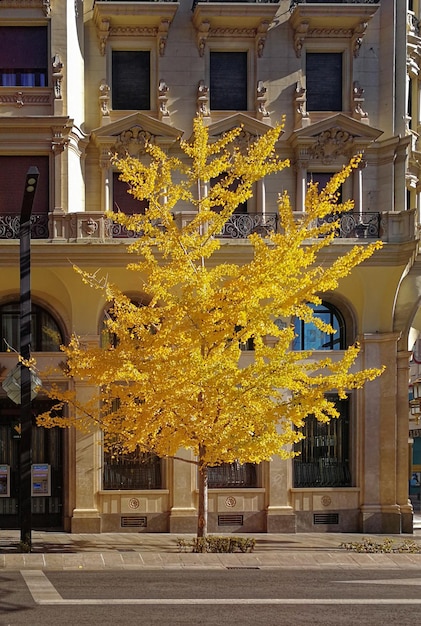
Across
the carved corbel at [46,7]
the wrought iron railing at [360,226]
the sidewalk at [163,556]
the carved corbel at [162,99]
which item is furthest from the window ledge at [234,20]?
the sidewalk at [163,556]

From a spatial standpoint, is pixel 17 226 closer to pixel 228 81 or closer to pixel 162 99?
pixel 162 99

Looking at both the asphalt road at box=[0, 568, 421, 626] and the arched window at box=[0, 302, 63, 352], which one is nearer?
the asphalt road at box=[0, 568, 421, 626]

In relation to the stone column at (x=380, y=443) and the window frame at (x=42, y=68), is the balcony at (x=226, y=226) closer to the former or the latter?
the stone column at (x=380, y=443)

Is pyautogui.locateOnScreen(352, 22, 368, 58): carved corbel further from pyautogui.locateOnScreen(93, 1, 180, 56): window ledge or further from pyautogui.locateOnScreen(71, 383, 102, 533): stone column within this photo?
pyautogui.locateOnScreen(71, 383, 102, 533): stone column

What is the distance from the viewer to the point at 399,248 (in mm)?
22562

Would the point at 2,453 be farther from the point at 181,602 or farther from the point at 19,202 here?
the point at 181,602

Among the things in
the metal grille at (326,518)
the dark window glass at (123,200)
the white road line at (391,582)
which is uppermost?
the dark window glass at (123,200)

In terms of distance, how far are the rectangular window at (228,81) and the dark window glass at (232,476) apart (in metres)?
8.99

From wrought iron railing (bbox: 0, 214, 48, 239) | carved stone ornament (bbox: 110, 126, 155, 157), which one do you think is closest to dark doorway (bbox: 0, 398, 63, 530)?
wrought iron railing (bbox: 0, 214, 48, 239)

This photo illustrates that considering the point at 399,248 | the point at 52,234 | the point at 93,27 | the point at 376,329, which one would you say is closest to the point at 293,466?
the point at 376,329

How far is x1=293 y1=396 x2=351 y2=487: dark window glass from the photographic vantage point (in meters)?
23.4

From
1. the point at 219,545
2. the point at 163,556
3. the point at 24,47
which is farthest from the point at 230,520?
the point at 24,47

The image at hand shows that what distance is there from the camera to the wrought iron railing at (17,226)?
2245 centimetres

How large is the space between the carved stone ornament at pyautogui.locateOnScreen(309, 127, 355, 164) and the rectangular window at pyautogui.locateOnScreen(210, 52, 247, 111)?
2098 mm
